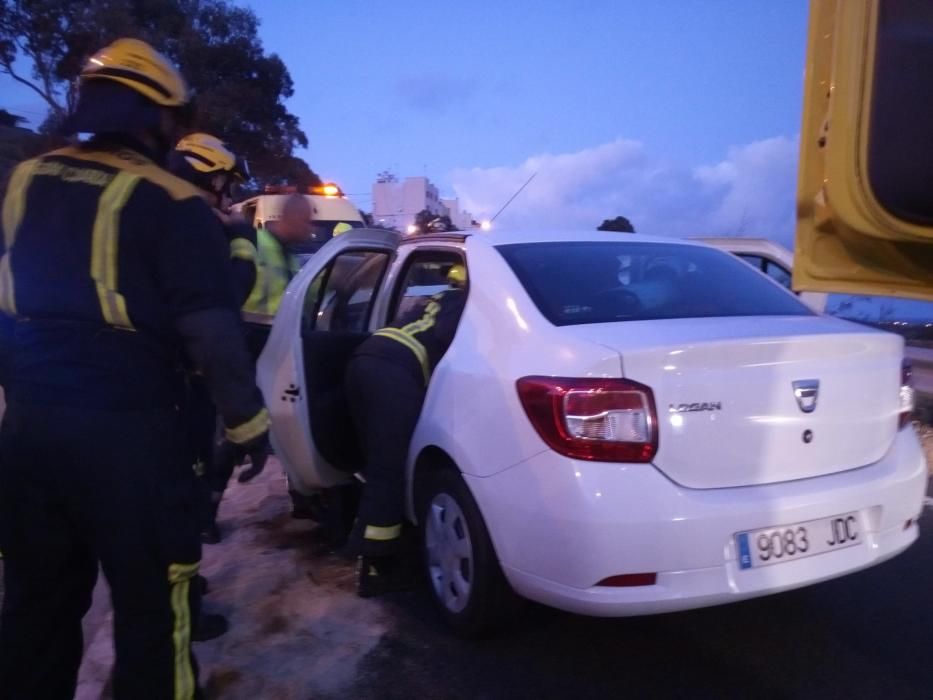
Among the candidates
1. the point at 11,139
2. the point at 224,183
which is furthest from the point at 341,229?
the point at 11,139

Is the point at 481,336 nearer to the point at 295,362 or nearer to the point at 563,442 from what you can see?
the point at 563,442

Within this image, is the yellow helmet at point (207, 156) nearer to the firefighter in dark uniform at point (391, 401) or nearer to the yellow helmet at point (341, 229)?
the yellow helmet at point (341, 229)

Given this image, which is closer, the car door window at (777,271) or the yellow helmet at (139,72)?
the yellow helmet at (139,72)

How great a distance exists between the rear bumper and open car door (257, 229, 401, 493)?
5.11 ft

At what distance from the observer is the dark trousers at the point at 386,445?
3.98 meters

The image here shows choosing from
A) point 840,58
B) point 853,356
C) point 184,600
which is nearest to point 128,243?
point 184,600

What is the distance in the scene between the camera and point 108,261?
2318 millimetres

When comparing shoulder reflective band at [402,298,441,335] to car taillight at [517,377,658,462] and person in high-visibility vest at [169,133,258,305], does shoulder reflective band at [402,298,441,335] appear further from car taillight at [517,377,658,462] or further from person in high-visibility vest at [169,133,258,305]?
car taillight at [517,377,658,462]

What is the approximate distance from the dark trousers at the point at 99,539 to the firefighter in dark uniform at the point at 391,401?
4.91 feet

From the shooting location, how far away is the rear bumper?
296 cm

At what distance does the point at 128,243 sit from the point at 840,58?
1.74 metres

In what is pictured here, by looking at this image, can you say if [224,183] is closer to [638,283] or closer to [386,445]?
[386,445]

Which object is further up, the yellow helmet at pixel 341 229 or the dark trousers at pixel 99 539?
the yellow helmet at pixel 341 229

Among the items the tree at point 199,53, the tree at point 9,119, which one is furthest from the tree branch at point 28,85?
the tree at point 9,119
